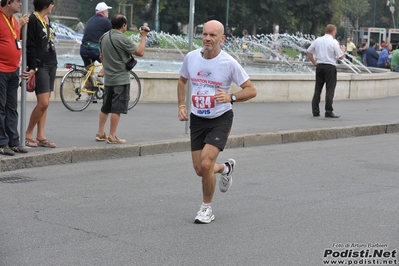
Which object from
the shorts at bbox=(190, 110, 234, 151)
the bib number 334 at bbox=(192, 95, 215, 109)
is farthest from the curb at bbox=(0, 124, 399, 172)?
the bib number 334 at bbox=(192, 95, 215, 109)

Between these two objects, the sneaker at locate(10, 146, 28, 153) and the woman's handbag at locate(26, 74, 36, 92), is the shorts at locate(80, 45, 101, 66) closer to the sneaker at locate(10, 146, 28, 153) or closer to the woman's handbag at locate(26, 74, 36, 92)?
the woman's handbag at locate(26, 74, 36, 92)

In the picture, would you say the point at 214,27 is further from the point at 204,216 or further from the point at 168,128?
the point at 168,128

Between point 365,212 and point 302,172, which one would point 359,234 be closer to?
point 365,212

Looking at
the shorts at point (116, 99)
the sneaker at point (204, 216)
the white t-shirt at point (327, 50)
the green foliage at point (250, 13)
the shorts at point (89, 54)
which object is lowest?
the sneaker at point (204, 216)

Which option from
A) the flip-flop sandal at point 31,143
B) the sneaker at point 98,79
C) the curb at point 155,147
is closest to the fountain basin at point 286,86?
the sneaker at point 98,79

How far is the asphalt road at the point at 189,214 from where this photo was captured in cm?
623

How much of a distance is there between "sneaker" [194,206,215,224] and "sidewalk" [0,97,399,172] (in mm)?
3363

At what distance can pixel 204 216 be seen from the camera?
7387 mm

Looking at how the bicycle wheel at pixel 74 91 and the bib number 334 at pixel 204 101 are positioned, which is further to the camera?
the bicycle wheel at pixel 74 91

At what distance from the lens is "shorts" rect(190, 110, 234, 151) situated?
7512 millimetres

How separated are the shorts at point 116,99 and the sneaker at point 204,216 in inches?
171

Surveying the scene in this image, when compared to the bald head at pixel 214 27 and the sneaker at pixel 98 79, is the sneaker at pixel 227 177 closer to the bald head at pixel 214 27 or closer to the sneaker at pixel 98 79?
the bald head at pixel 214 27

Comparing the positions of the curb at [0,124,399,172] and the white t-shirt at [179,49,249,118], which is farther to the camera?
the curb at [0,124,399,172]

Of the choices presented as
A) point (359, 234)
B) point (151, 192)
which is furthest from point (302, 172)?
point (359, 234)
